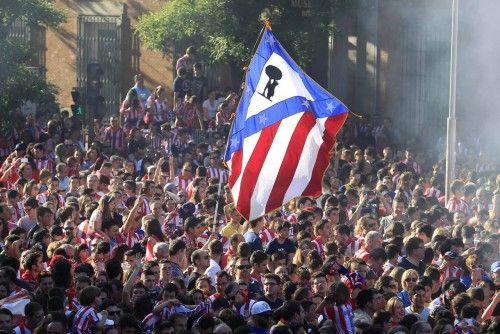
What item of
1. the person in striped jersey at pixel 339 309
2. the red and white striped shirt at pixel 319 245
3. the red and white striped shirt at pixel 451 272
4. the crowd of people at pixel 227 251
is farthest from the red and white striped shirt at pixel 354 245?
the person in striped jersey at pixel 339 309

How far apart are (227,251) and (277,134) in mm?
1357

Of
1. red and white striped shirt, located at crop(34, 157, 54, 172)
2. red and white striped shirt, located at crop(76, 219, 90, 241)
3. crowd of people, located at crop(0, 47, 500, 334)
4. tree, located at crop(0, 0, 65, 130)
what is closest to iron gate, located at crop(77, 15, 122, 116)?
tree, located at crop(0, 0, 65, 130)

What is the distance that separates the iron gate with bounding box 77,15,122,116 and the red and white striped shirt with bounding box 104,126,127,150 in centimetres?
764

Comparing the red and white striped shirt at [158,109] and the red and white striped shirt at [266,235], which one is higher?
the red and white striped shirt at [266,235]

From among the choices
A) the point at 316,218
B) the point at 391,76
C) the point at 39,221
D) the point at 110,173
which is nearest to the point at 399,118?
the point at 391,76

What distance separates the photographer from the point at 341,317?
12773mm

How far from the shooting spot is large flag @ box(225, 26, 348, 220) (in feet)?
48.5

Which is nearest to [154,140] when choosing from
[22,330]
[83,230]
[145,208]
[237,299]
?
[145,208]

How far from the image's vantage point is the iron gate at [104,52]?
34.2 m

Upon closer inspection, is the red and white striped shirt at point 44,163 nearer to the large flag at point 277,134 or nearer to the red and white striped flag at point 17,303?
the large flag at point 277,134

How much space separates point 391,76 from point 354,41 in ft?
4.16

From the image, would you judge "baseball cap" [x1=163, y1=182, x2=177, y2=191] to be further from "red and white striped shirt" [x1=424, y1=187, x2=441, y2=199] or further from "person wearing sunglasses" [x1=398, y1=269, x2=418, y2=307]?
"person wearing sunglasses" [x1=398, y1=269, x2=418, y2=307]

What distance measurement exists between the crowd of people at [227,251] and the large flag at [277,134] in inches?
24.4

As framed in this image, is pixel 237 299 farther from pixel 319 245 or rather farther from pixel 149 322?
pixel 319 245
